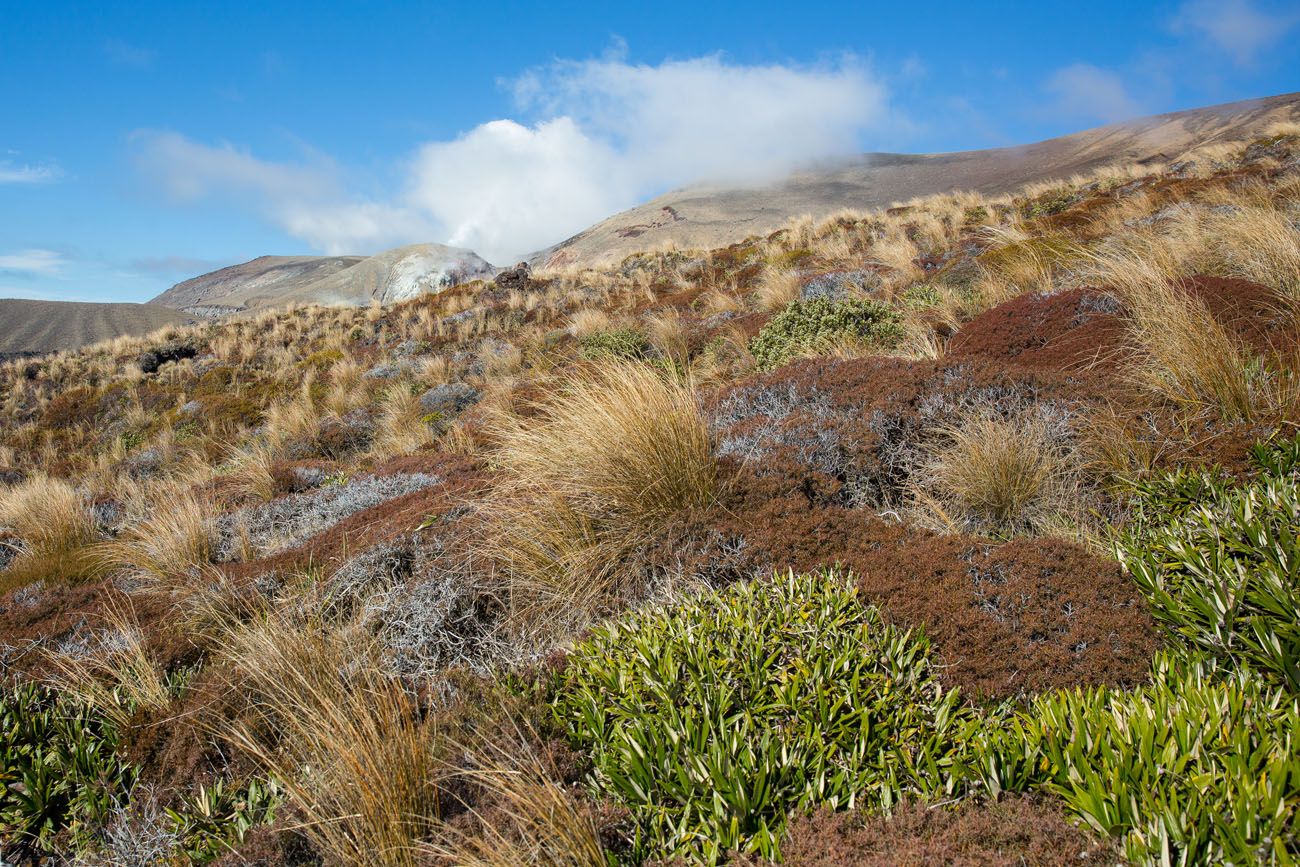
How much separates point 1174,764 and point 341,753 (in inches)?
85.0

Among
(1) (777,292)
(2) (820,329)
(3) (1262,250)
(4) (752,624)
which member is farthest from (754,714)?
(1) (777,292)

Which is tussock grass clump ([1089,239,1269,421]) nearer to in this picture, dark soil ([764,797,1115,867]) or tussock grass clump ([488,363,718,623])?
tussock grass clump ([488,363,718,623])

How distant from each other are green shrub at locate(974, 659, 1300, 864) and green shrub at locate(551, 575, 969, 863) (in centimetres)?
22

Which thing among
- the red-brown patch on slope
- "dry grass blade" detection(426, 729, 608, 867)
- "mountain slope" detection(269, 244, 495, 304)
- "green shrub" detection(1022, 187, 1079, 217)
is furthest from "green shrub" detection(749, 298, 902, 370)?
"mountain slope" detection(269, 244, 495, 304)

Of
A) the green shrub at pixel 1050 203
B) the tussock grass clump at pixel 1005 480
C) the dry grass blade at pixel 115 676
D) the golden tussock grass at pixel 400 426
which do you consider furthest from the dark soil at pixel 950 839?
the green shrub at pixel 1050 203

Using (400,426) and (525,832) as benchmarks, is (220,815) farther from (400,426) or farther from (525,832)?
(400,426)

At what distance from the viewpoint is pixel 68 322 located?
52344mm

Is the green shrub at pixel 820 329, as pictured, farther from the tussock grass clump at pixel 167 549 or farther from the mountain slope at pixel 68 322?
the mountain slope at pixel 68 322

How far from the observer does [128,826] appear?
7.34 feet

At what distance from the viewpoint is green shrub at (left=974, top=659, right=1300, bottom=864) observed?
1240mm

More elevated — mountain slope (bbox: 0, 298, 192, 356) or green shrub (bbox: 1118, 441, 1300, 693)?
mountain slope (bbox: 0, 298, 192, 356)

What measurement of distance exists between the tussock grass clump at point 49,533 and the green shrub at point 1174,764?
19.4ft

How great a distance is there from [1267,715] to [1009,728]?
592 millimetres

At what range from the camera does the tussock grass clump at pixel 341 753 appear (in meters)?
1.90
